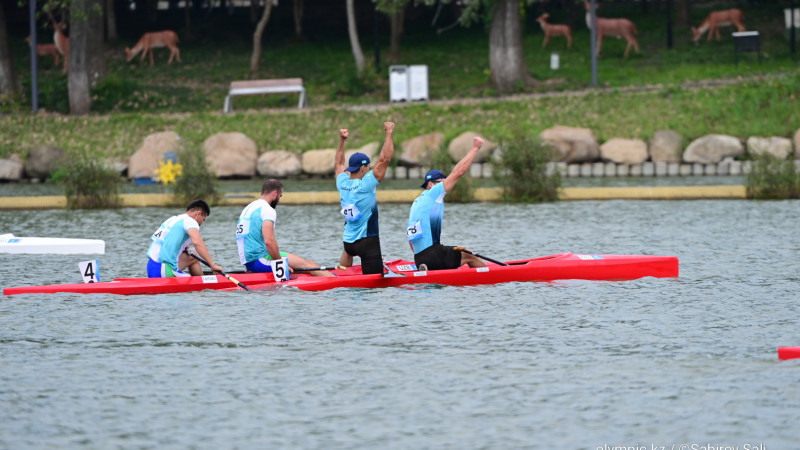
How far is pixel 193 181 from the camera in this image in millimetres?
24953

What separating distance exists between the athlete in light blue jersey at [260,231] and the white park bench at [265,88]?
2133cm

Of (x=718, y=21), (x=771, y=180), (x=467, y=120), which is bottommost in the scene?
(x=771, y=180)

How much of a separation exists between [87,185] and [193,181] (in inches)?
82.0

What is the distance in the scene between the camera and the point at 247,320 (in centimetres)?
1249

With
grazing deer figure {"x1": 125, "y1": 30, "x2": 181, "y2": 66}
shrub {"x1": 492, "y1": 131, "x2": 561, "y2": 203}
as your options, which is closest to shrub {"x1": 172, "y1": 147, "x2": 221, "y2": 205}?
shrub {"x1": 492, "y1": 131, "x2": 561, "y2": 203}

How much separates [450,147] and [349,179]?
53.9 feet

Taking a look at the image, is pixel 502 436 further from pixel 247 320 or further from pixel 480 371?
pixel 247 320

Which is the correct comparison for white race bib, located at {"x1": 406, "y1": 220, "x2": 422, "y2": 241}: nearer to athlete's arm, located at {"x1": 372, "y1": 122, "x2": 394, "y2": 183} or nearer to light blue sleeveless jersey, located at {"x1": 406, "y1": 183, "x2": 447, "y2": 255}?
light blue sleeveless jersey, located at {"x1": 406, "y1": 183, "x2": 447, "y2": 255}

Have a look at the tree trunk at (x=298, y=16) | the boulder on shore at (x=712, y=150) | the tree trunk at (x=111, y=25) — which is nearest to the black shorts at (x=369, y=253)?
the boulder on shore at (x=712, y=150)

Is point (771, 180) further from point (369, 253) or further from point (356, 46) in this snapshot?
point (356, 46)

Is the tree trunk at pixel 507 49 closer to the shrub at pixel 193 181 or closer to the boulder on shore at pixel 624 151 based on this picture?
the boulder on shore at pixel 624 151

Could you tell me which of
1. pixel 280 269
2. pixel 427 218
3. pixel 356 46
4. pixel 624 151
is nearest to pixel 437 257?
pixel 427 218

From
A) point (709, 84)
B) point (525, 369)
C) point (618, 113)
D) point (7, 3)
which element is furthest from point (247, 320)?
point (7, 3)

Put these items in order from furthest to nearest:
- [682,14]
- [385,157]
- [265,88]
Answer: [682,14] < [265,88] < [385,157]
